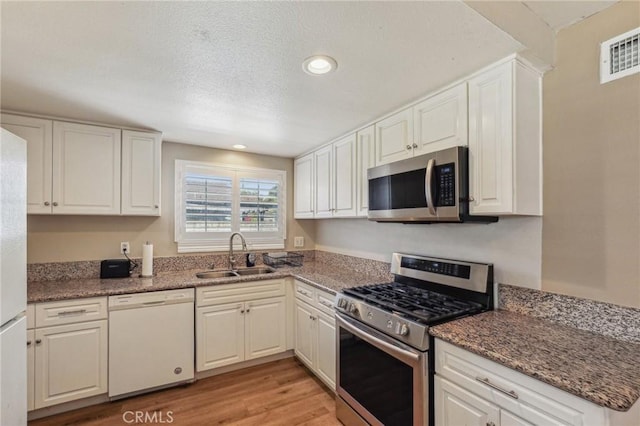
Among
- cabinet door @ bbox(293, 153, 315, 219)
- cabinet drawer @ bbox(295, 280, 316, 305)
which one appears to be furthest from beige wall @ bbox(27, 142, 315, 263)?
cabinet drawer @ bbox(295, 280, 316, 305)

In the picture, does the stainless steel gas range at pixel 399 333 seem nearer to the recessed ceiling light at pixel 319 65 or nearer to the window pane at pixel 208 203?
the recessed ceiling light at pixel 319 65

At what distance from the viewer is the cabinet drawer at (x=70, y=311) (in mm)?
2064

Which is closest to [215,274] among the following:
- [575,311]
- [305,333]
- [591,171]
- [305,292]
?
[305,292]

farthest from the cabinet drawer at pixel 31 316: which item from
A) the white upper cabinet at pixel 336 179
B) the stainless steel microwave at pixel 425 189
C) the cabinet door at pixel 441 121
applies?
the cabinet door at pixel 441 121

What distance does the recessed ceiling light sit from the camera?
1.51 meters

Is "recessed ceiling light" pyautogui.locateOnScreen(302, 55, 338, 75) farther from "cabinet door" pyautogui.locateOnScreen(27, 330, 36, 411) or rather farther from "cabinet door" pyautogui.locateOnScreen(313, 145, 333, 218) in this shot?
Answer: "cabinet door" pyautogui.locateOnScreen(27, 330, 36, 411)

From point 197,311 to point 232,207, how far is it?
1.25 meters

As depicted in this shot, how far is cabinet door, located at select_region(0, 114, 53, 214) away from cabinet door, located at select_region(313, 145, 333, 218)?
7.47ft

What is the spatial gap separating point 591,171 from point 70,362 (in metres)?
3.46

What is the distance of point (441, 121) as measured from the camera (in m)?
1.81

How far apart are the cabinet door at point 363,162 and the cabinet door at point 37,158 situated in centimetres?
248

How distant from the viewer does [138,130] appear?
8.82 ft

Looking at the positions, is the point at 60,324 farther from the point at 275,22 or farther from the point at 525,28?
the point at 525,28

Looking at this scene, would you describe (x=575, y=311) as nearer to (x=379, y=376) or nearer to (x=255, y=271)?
(x=379, y=376)
